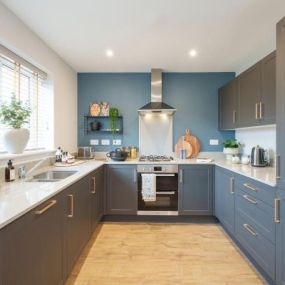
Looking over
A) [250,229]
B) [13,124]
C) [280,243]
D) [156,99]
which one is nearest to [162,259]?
[250,229]

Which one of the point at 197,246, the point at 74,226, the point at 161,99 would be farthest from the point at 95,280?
the point at 161,99

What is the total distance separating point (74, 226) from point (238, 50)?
279 centimetres

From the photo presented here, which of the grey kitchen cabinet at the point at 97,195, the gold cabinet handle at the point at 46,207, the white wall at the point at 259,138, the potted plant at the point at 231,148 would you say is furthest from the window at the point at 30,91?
the white wall at the point at 259,138

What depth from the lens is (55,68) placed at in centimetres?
325

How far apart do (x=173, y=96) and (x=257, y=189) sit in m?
2.41

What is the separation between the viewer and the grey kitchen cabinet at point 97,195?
114 inches

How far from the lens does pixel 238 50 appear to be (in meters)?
3.11

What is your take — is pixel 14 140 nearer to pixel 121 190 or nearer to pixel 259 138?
pixel 121 190

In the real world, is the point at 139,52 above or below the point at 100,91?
above

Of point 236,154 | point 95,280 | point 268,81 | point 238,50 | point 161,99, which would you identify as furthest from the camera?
point 161,99

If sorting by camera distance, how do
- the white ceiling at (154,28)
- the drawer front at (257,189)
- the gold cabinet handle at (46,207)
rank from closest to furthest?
the gold cabinet handle at (46,207) → the drawer front at (257,189) → the white ceiling at (154,28)

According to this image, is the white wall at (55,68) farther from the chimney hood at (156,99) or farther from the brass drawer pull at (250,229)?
the brass drawer pull at (250,229)

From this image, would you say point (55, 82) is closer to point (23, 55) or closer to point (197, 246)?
point (23, 55)

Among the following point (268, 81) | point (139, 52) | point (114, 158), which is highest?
point (139, 52)
